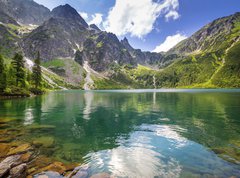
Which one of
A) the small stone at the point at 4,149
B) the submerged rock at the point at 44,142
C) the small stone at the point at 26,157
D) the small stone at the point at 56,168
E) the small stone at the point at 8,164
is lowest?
the small stone at the point at 56,168

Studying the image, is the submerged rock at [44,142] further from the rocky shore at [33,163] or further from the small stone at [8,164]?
the small stone at [8,164]

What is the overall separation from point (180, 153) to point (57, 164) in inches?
532

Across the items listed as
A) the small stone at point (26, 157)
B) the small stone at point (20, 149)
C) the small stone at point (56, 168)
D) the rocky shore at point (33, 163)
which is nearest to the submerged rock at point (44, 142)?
the rocky shore at point (33, 163)

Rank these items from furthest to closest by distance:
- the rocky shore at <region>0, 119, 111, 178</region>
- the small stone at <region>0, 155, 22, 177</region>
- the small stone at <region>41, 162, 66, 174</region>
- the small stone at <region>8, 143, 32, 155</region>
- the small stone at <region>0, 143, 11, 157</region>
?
the small stone at <region>8, 143, 32, 155</region>
the small stone at <region>0, 143, 11, 157</region>
the small stone at <region>41, 162, 66, 174</region>
the rocky shore at <region>0, 119, 111, 178</region>
the small stone at <region>0, 155, 22, 177</region>

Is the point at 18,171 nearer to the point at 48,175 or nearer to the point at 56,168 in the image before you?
the point at 48,175

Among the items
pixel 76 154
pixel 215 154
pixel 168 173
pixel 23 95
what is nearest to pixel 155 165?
pixel 168 173

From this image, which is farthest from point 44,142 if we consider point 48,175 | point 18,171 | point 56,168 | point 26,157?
point 48,175

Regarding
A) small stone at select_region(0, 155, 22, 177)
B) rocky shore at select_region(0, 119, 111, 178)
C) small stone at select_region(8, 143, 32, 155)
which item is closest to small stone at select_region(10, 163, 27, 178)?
rocky shore at select_region(0, 119, 111, 178)

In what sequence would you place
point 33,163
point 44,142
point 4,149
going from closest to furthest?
point 33,163 < point 4,149 < point 44,142

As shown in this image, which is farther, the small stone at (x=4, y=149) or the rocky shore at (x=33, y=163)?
the small stone at (x=4, y=149)

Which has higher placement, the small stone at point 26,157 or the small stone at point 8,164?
the small stone at point 8,164

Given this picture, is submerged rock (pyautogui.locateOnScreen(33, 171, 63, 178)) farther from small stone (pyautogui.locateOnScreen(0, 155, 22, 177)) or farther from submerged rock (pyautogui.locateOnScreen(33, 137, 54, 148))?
submerged rock (pyautogui.locateOnScreen(33, 137, 54, 148))

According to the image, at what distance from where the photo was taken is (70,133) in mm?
28438

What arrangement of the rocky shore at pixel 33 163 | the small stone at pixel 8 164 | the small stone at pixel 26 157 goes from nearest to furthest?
the small stone at pixel 8 164
the rocky shore at pixel 33 163
the small stone at pixel 26 157
